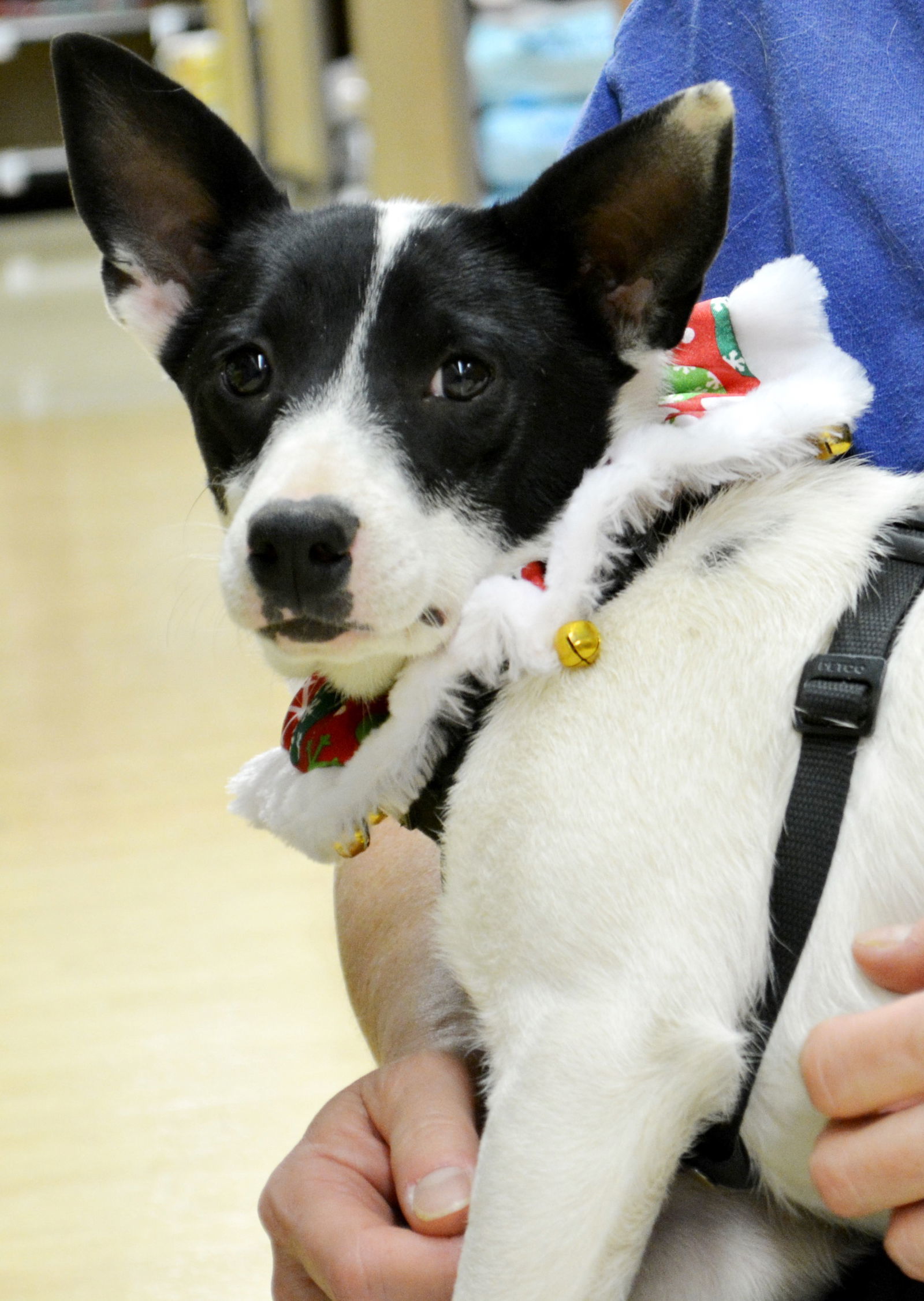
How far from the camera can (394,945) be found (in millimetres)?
1245

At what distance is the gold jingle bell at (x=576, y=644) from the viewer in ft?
2.96

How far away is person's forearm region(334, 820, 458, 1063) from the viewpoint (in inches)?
44.2

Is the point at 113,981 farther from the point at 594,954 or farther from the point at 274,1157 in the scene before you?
the point at 594,954

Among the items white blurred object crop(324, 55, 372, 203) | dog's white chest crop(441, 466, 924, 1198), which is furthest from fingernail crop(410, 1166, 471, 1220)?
white blurred object crop(324, 55, 372, 203)

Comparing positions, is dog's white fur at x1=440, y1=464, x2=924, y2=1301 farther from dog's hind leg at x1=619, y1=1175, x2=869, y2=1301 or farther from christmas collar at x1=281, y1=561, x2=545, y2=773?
christmas collar at x1=281, y1=561, x2=545, y2=773

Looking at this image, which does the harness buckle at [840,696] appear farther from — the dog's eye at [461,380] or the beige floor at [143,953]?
the beige floor at [143,953]

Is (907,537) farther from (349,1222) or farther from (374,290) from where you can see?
(349,1222)

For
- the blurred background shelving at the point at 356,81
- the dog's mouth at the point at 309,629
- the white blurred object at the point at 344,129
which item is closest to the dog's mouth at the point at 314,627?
the dog's mouth at the point at 309,629

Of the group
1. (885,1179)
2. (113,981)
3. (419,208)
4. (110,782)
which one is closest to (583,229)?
(419,208)

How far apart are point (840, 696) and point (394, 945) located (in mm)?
563

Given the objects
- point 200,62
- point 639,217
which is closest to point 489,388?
point 639,217

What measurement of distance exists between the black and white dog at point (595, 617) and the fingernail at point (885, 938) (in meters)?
0.02

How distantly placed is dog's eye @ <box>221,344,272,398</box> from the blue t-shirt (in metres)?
0.40

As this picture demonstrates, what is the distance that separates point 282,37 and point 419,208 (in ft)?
22.0
